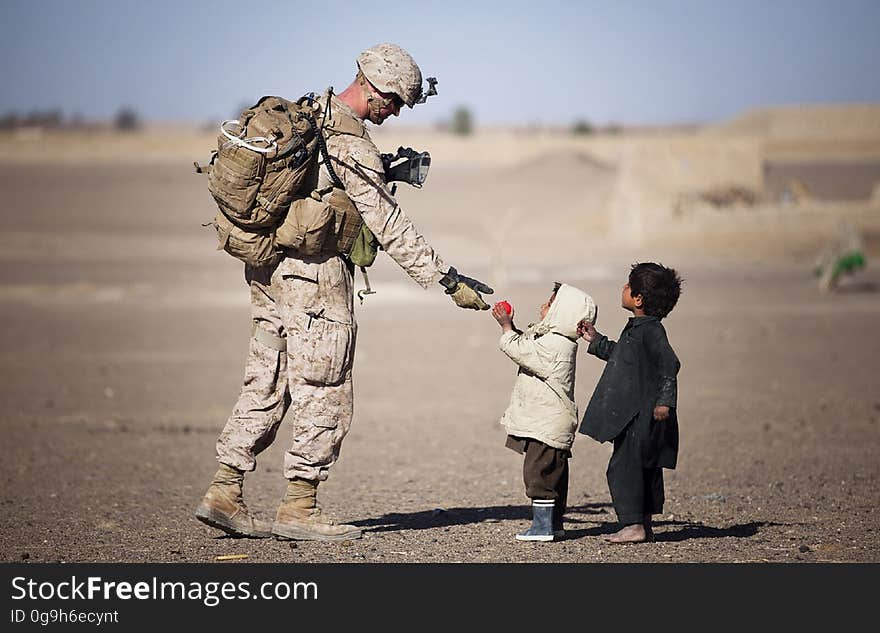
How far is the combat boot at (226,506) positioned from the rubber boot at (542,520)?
1407 millimetres

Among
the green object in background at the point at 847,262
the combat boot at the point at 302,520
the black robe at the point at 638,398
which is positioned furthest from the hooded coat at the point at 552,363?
the green object in background at the point at 847,262

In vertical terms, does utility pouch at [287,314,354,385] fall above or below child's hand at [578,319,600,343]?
below

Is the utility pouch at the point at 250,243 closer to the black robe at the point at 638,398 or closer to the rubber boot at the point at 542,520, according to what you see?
the black robe at the point at 638,398

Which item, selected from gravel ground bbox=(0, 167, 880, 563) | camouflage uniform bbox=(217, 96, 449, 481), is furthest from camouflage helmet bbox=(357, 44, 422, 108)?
gravel ground bbox=(0, 167, 880, 563)

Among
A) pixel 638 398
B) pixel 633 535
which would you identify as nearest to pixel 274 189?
pixel 638 398

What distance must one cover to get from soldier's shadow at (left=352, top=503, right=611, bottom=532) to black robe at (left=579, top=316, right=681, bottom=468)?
119 centimetres

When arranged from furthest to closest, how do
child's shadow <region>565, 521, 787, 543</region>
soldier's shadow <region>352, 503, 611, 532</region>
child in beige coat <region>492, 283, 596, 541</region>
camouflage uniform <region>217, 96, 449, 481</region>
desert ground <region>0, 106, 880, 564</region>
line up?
soldier's shadow <region>352, 503, 611, 532</region> → desert ground <region>0, 106, 880, 564</region> → child's shadow <region>565, 521, 787, 543</region> → child in beige coat <region>492, 283, 596, 541</region> → camouflage uniform <region>217, 96, 449, 481</region>

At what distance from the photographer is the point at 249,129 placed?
5949mm

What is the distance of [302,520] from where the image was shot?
21.1 feet

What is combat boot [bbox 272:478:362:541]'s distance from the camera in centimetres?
642

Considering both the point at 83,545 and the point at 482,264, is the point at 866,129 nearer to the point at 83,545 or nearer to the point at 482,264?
the point at 482,264

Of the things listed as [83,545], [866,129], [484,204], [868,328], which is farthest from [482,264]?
[866,129]

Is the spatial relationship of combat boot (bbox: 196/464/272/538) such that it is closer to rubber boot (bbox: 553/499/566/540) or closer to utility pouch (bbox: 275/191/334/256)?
utility pouch (bbox: 275/191/334/256)

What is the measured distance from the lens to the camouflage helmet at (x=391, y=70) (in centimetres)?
629
